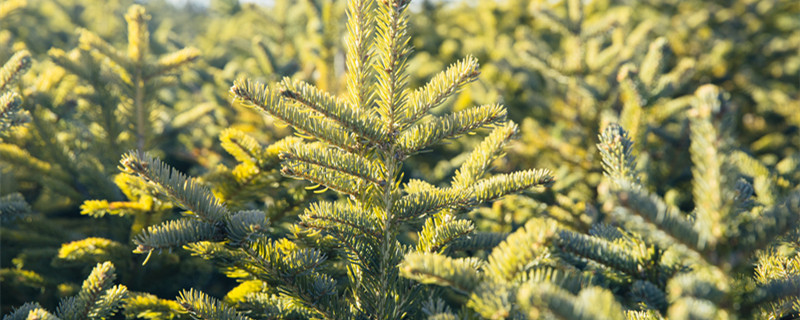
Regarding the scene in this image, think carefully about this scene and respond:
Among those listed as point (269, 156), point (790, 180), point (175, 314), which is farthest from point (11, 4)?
point (790, 180)

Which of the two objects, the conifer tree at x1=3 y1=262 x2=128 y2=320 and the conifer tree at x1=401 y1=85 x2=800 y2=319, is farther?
the conifer tree at x1=3 y1=262 x2=128 y2=320

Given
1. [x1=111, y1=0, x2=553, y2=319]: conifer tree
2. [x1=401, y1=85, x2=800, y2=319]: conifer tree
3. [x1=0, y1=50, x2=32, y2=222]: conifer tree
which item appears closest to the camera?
[x1=401, y1=85, x2=800, y2=319]: conifer tree

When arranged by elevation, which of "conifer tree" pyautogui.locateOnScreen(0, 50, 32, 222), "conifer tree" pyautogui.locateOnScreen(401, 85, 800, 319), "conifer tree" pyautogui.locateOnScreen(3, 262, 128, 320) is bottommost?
"conifer tree" pyautogui.locateOnScreen(3, 262, 128, 320)

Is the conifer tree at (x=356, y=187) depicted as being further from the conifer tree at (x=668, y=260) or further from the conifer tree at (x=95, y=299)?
the conifer tree at (x=668, y=260)

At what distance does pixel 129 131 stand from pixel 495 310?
214cm

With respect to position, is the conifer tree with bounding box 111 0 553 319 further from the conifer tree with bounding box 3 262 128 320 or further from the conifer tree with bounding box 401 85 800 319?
the conifer tree with bounding box 401 85 800 319

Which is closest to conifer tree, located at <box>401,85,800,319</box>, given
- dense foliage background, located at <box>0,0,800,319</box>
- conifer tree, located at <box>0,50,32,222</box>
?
dense foliage background, located at <box>0,0,800,319</box>

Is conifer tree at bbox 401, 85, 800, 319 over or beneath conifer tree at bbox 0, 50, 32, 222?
beneath

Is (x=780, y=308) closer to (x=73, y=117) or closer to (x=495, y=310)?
(x=495, y=310)

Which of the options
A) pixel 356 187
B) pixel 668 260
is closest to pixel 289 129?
pixel 356 187

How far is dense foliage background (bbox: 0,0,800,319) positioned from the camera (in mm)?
1771

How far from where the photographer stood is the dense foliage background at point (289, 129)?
5.81 ft

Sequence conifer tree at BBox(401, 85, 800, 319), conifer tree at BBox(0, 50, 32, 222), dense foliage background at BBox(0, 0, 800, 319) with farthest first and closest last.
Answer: dense foliage background at BBox(0, 0, 800, 319), conifer tree at BBox(0, 50, 32, 222), conifer tree at BBox(401, 85, 800, 319)

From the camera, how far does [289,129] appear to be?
3.17 metres
